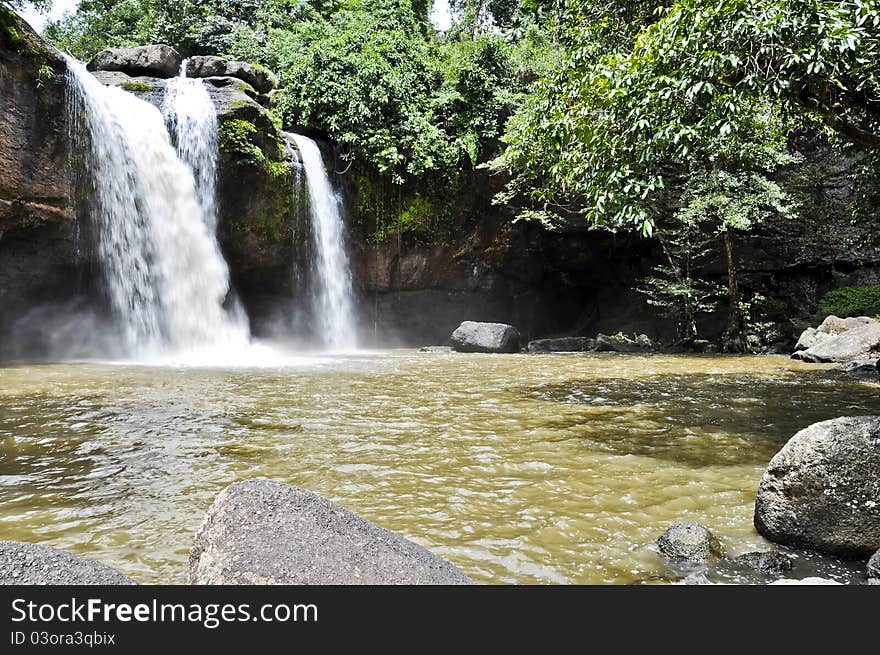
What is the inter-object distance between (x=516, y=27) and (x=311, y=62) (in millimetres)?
12546

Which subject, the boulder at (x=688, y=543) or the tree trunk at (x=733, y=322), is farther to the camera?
the tree trunk at (x=733, y=322)

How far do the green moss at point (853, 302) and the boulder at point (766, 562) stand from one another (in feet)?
52.0

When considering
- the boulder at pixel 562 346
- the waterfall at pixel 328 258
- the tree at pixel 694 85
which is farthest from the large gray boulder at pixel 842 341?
the waterfall at pixel 328 258

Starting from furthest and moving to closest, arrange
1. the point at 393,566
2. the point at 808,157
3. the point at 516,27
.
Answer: the point at 516,27 < the point at 808,157 < the point at 393,566

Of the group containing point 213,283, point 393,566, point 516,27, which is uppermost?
point 516,27

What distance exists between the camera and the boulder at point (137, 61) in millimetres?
17047

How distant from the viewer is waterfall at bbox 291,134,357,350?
17750 millimetres

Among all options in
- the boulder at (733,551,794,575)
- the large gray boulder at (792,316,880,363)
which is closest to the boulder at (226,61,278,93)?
the large gray boulder at (792,316,880,363)

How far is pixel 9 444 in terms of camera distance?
4.96 m

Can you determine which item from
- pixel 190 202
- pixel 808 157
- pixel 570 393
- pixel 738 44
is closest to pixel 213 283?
pixel 190 202

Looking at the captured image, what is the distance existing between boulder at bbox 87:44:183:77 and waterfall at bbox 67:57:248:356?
2.24 m

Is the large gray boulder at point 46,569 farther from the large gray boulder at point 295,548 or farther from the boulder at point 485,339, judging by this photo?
the boulder at point 485,339

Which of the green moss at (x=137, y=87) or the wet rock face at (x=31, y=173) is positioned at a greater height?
the green moss at (x=137, y=87)
